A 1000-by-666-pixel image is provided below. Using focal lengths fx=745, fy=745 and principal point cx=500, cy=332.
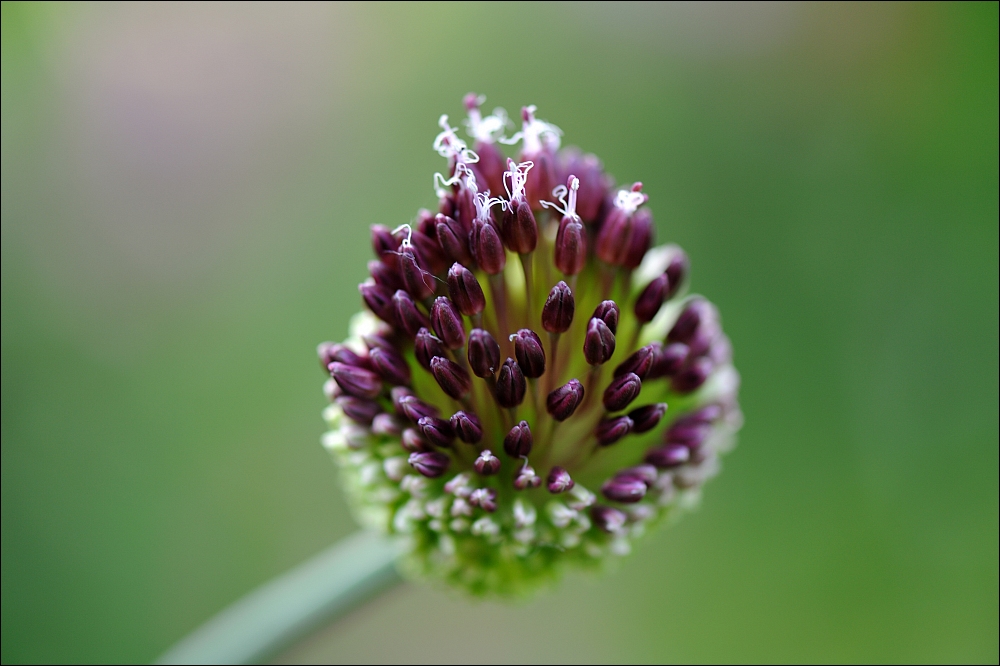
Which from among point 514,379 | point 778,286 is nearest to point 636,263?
point 514,379

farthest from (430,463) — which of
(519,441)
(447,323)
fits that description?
(447,323)

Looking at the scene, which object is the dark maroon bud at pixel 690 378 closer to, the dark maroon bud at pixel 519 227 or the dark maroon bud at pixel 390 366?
the dark maroon bud at pixel 519 227

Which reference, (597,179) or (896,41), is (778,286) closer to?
(896,41)

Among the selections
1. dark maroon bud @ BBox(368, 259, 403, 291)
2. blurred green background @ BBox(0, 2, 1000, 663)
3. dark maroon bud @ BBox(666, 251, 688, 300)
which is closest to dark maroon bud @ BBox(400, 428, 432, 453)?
dark maroon bud @ BBox(368, 259, 403, 291)

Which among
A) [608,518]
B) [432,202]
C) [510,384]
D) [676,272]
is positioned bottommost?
[608,518]

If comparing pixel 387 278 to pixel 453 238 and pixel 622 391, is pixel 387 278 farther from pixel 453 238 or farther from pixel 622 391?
pixel 622 391

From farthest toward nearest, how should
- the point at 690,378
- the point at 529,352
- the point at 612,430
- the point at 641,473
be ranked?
the point at 690,378 → the point at 641,473 → the point at 612,430 → the point at 529,352

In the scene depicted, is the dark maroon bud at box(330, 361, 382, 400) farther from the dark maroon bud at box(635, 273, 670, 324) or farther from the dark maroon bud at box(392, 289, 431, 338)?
the dark maroon bud at box(635, 273, 670, 324)
